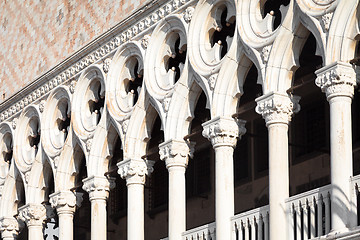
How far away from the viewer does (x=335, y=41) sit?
58.5 feet

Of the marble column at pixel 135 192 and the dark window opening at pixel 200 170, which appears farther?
the dark window opening at pixel 200 170

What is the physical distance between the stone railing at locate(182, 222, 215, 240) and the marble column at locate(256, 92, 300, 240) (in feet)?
6.00

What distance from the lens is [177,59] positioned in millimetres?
22094

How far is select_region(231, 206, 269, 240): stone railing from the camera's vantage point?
1886 centimetres

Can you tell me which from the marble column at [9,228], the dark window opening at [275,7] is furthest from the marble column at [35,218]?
the dark window opening at [275,7]

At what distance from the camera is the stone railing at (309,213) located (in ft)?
57.9

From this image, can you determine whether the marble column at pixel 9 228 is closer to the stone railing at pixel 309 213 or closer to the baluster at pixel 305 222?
the stone railing at pixel 309 213

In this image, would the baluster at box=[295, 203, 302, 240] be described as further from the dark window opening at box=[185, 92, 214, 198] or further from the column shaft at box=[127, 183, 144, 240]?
the dark window opening at box=[185, 92, 214, 198]

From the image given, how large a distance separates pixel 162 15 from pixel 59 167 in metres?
4.11

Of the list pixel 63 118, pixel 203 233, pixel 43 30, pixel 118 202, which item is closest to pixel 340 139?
pixel 203 233

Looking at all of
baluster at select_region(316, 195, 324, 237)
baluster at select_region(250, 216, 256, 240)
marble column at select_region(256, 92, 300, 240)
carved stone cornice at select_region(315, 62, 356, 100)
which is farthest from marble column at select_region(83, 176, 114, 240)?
carved stone cornice at select_region(315, 62, 356, 100)

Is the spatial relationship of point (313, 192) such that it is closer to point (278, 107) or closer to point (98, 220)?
point (278, 107)

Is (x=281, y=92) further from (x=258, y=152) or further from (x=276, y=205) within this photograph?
(x=258, y=152)

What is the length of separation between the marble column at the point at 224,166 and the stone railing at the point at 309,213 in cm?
146
